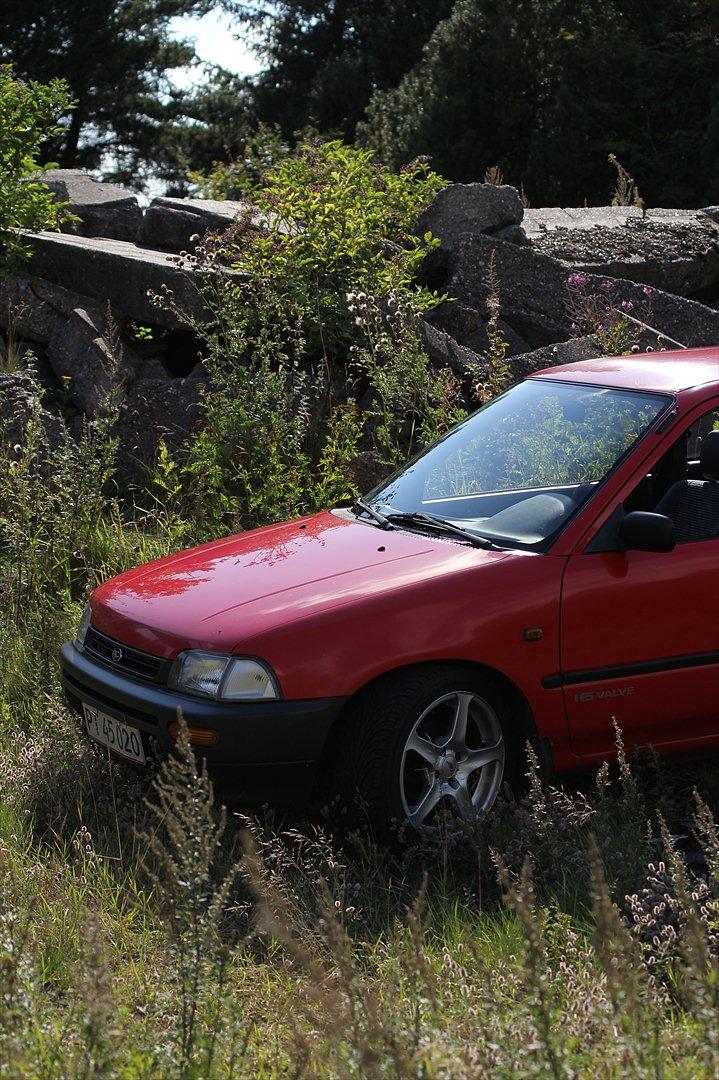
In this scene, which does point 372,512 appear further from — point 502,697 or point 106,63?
point 106,63

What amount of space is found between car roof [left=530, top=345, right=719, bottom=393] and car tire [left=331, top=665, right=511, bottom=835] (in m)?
1.45

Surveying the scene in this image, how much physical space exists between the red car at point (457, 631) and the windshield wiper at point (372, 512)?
0.10ft

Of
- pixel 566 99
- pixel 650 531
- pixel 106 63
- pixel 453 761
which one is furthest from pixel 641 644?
pixel 106 63

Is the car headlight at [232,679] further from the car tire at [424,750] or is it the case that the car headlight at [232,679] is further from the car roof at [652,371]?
the car roof at [652,371]

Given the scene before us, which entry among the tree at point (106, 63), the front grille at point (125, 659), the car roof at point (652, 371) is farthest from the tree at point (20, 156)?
the tree at point (106, 63)

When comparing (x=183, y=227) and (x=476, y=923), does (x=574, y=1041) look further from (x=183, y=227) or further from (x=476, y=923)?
(x=183, y=227)

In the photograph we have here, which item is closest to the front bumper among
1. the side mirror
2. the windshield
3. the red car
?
the red car

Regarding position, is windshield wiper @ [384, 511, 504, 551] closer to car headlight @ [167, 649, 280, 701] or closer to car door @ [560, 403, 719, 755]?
car door @ [560, 403, 719, 755]

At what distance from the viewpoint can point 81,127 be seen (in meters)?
32.9

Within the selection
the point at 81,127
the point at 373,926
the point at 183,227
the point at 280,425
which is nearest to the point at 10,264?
the point at 183,227

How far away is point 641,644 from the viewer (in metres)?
4.59

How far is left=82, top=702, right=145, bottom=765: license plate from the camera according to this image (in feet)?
14.6

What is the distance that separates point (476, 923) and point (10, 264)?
7.15 m

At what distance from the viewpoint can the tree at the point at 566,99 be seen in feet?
82.6
